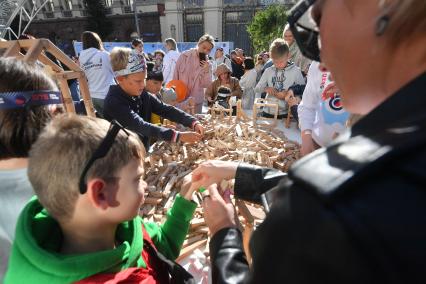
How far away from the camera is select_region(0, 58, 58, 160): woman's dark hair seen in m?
1.13

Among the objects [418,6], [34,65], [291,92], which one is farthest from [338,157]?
[291,92]

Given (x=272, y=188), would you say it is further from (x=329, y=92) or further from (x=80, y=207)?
(x=329, y=92)

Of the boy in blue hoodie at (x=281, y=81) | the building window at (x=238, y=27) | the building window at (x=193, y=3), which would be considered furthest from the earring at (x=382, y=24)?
the building window at (x=193, y=3)

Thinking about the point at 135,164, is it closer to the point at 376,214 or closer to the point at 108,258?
the point at 108,258

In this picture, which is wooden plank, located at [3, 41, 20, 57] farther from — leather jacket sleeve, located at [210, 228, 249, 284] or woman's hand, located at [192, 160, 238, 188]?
leather jacket sleeve, located at [210, 228, 249, 284]

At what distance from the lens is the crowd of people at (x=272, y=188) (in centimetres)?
37

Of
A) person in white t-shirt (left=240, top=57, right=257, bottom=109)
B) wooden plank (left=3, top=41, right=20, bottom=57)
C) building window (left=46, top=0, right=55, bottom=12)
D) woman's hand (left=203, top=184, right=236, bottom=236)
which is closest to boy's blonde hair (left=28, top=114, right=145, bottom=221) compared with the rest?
woman's hand (left=203, top=184, right=236, bottom=236)

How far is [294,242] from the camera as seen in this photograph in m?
0.41

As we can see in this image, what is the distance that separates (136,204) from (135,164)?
0.14 metres

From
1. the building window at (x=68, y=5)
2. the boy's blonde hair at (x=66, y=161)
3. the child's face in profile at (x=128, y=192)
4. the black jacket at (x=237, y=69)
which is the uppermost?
the building window at (x=68, y=5)

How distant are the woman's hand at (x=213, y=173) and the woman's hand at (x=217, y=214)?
0.73 ft

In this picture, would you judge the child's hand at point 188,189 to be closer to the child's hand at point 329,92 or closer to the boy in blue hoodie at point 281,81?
the child's hand at point 329,92

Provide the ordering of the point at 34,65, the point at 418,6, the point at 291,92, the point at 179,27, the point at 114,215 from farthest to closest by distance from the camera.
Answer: the point at 179,27 → the point at 291,92 → the point at 34,65 → the point at 114,215 → the point at 418,6

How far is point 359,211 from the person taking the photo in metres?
0.37
